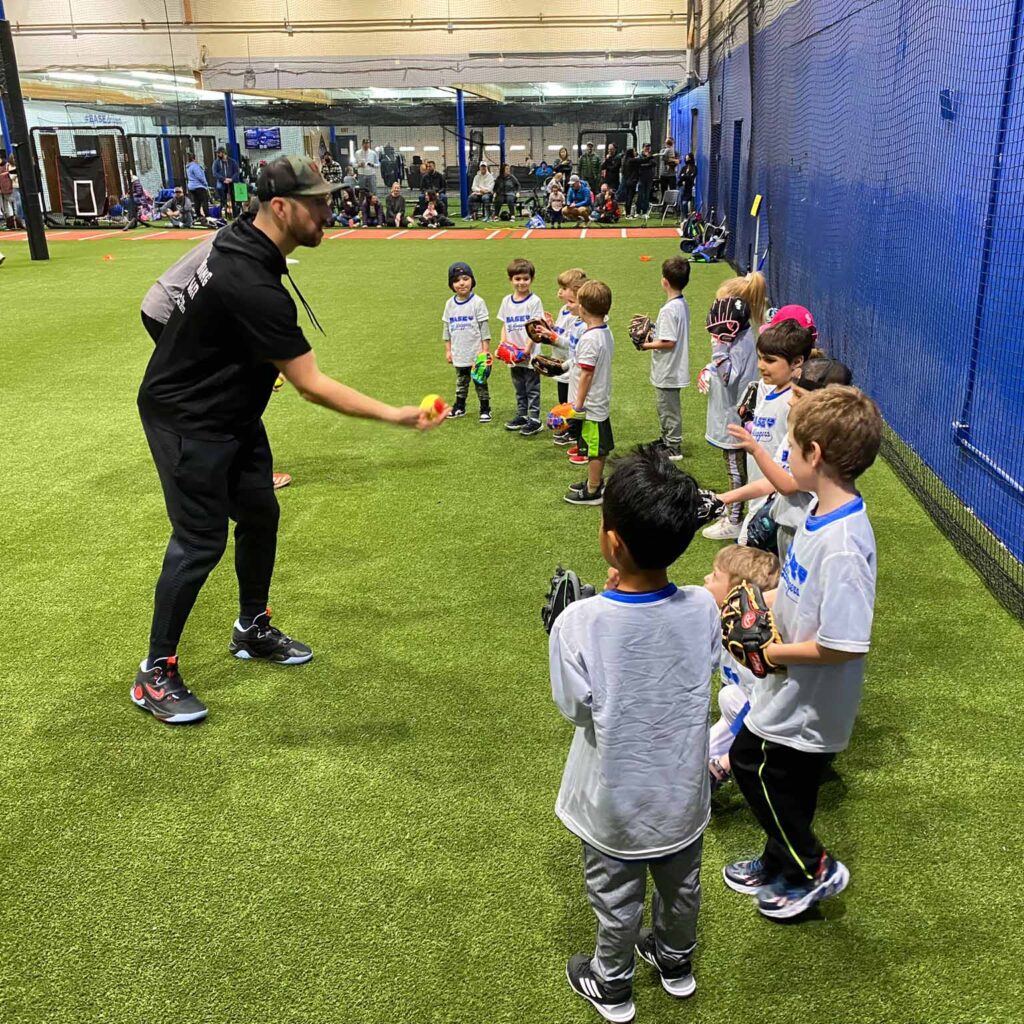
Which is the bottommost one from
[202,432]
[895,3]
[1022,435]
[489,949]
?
[489,949]

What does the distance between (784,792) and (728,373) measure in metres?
3.20

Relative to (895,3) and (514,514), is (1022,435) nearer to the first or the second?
(514,514)

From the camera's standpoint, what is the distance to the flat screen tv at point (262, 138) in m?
33.3

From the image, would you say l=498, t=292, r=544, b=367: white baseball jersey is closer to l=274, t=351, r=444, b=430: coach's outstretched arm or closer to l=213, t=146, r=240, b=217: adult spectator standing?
l=274, t=351, r=444, b=430: coach's outstretched arm

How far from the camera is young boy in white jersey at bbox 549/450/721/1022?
212 centimetres

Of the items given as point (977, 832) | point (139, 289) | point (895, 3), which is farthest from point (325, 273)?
point (977, 832)

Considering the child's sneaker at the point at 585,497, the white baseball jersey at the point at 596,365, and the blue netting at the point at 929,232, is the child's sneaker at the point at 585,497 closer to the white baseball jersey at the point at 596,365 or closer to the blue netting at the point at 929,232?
the white baseball jersey at the point at 596,365

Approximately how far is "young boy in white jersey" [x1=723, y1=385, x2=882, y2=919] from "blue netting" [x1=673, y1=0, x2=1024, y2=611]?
8.58ft

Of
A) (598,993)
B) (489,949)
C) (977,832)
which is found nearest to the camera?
(598,993)

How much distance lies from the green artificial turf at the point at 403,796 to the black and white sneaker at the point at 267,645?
0.29 ft

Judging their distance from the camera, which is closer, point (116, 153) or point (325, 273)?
point (325, 273)

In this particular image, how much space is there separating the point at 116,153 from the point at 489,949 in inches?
1285

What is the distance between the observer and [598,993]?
8.25 ft

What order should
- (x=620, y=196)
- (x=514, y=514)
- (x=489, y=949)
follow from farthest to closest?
1. (x=620, y=196)
2. (x=514, y=514)
3. (x=489, y=949)
